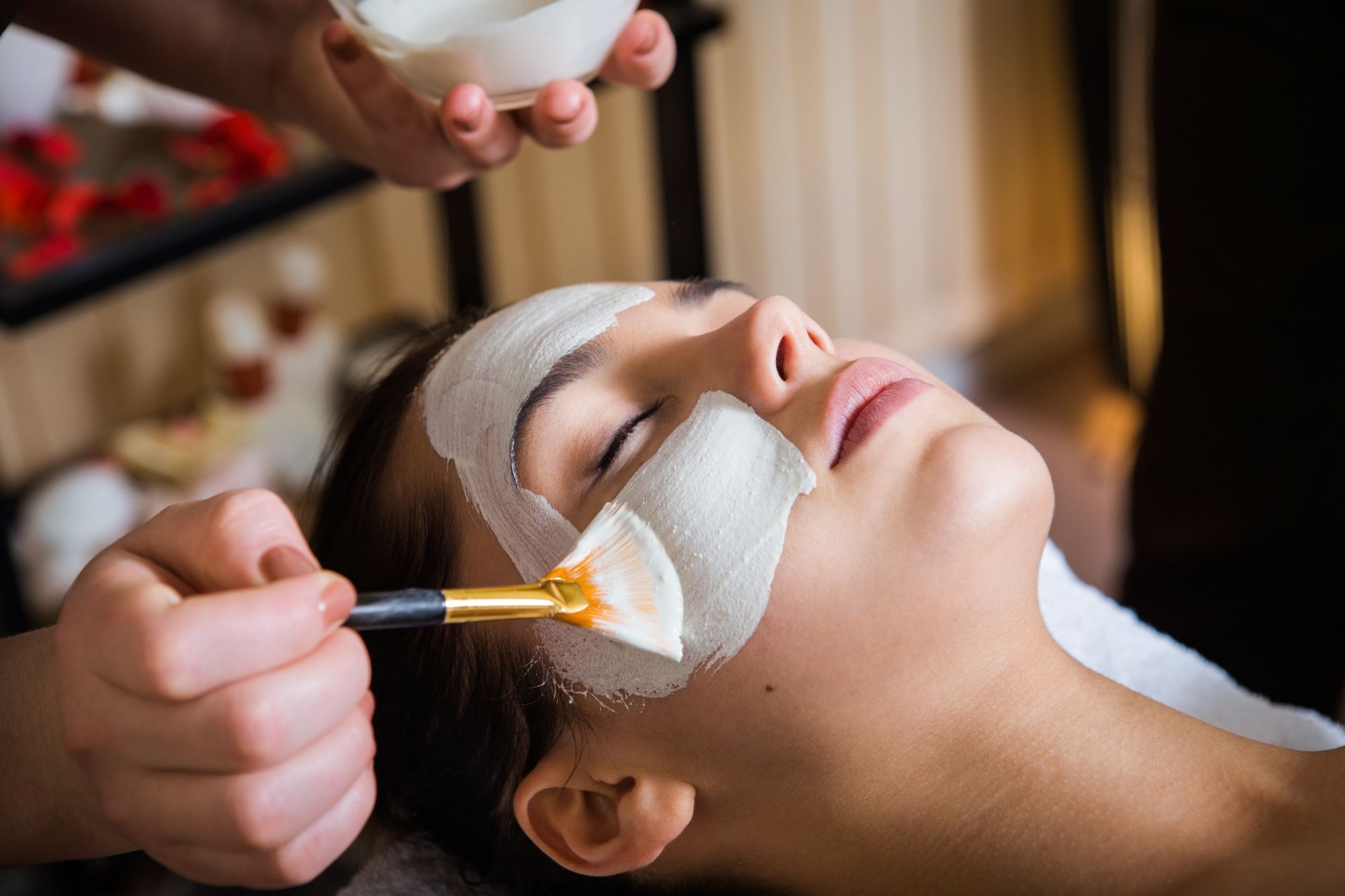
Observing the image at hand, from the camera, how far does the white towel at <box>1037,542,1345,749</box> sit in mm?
1077

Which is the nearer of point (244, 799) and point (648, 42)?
point (244, 799)

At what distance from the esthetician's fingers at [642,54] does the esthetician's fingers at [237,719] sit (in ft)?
1.94

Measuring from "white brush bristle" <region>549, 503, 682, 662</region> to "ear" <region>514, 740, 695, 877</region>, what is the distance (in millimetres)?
111

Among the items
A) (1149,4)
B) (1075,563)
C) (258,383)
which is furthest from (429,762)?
(1149,4)

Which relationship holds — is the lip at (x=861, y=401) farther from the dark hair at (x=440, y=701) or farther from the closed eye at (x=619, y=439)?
the dark hair at (x=440, y=701)

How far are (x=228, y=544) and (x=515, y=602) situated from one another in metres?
0.16

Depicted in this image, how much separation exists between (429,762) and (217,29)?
2.30ft

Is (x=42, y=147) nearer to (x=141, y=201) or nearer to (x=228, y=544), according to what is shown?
(x=141, y=201)

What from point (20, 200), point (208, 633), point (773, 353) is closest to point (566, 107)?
point (773, 353)

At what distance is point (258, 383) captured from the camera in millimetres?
1887

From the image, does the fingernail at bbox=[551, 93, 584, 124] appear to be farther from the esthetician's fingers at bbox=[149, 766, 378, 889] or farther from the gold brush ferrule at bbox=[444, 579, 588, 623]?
the esthetician's fingers at bbox=[149, 766, 378, 889]

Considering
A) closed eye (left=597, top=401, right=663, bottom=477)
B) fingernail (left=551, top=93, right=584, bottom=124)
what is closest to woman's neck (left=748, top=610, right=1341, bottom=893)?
closed eye (left=597, top=401, right=663, bottom=477)

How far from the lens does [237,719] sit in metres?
0.57

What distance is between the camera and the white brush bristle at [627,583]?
0.75m
